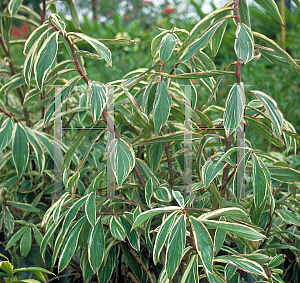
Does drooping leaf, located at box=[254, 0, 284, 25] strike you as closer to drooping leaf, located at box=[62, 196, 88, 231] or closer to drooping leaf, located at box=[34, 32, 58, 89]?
drooping leaf, located at box=[34, 32, 58, 89]

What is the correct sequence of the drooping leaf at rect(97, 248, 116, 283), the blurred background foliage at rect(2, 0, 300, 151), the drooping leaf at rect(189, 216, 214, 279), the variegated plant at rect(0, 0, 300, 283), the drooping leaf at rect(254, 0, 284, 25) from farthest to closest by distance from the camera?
the blurred background foliage at rect(2, 0, 300, 151), the drooping leaf at rect(97, 248, 116, 283), the drooping leaf at rect(254, 0, 284, 25), the variegated plant at rect(0, 0, 300, 283), the drooping leaf at rect(189, 216, 214, 279)

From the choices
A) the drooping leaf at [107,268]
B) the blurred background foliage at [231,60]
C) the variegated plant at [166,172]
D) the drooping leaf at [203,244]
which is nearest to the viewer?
the drooping leaf at [203,244]

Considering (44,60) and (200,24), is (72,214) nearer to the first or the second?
(44,60)

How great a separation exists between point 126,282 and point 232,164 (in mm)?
608

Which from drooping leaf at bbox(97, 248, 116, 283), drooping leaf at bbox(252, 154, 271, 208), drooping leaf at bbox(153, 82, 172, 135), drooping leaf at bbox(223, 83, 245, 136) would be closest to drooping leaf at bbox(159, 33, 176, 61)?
drooping leaf at bbox(153, 82, 172, 135)

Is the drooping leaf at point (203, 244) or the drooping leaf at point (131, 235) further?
the drooping leaf at point (131, 235)

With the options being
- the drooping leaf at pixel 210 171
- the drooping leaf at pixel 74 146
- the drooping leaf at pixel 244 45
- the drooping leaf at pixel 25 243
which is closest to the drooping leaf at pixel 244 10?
the drooping leaf at pixel 244 45

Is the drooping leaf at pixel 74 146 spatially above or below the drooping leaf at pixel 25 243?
above

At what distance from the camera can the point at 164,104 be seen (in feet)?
2.79

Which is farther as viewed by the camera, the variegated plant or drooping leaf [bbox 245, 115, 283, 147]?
drooping leaf [bbox 245, 115, 283, 147]

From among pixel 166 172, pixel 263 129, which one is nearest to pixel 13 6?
pixel 166 172

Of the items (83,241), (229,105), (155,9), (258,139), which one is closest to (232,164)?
(229,105)

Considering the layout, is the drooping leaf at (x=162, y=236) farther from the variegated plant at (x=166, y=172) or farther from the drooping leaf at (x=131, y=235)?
the drooping leaf at (x=131, y=235)

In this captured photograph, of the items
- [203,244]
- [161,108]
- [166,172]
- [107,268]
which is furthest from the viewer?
[166,172]
